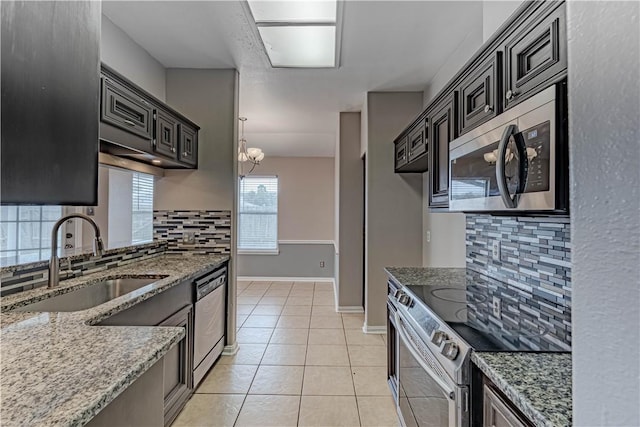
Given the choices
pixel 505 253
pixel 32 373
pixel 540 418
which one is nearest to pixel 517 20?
pixel 505 253

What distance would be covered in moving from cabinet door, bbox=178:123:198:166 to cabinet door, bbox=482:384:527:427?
2.72 meters

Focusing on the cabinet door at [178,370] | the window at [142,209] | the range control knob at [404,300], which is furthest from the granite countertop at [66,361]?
the window at [142,209]

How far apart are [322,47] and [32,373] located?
103 inches

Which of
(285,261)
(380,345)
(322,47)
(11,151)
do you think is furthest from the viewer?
(285,261)

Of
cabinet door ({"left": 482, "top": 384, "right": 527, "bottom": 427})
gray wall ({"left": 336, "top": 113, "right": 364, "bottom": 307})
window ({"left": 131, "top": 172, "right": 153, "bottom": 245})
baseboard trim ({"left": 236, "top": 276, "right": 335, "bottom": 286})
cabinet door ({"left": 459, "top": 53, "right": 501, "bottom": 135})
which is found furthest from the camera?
baseboard trim ({"left": 236, "top": 276, "right": 335, "bottom": 286})

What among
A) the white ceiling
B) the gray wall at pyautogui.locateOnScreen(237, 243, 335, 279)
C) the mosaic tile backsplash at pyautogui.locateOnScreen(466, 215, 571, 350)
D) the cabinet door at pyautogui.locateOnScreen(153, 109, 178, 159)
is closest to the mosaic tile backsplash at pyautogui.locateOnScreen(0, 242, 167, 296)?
the cabinet door at pyautogui.locateOnScreen(153, 109, 178, 159)

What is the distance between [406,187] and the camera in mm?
3734

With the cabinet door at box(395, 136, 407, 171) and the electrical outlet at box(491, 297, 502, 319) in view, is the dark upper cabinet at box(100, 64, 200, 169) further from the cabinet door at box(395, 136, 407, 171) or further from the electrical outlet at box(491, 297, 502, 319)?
the electrical outlet at box(491, 297, 502, 319)

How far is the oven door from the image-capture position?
3.54 ft

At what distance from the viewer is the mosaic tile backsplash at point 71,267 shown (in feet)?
5.04

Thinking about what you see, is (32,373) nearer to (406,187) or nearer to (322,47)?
(322,47)

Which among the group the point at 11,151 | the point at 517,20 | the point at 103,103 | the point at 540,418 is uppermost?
the point at 517,20

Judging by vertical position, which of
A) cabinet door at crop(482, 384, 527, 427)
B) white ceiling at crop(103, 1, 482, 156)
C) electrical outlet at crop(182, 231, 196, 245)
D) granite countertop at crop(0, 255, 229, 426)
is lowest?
cabinet door at crop(482, 384, 527, 427)

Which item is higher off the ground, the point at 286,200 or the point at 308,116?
the point at 308,116
